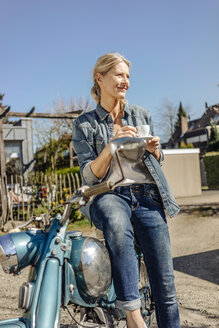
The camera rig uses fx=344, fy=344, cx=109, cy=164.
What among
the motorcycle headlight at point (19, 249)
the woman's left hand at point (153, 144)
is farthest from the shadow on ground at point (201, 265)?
the motorcycle headlight at point (19, 249)

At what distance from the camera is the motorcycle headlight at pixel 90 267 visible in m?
1.61

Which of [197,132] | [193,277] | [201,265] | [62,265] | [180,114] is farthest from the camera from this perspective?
[180,114]

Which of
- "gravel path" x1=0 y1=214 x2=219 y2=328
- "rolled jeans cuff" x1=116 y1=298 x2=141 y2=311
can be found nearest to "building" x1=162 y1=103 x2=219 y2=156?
"gravel path" x1=0 y1=214 x2=219 y2=328

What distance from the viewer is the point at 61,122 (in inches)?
890

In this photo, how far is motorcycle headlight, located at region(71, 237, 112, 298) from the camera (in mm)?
1608

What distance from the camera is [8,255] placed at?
1.45m

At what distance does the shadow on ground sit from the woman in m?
2.79

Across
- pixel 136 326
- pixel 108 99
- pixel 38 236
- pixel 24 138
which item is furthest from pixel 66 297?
pixel 24 138

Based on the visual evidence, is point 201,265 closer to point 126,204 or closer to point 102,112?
point 126,204

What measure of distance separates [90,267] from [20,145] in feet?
64.5

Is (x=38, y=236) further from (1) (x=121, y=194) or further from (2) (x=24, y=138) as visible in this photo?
(2) (x=24, y=138)

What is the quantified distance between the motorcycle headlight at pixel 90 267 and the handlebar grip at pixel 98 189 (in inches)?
13.5

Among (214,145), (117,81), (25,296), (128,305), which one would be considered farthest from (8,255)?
(214,145)

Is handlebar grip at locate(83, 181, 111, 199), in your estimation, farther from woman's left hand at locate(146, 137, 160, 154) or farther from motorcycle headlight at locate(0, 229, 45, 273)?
woman's left hand at locate(146, 137, 160, 154)
